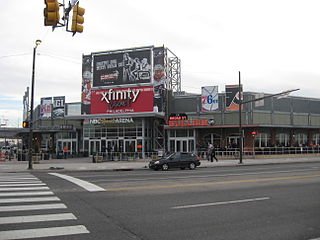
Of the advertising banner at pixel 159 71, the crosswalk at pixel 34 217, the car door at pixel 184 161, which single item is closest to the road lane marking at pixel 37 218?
the crosswalk at pixel 34 217

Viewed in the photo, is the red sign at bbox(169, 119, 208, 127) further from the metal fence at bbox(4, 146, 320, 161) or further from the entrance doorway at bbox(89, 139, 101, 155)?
the entrance doorway at bbox(89, 139, 101, 155)

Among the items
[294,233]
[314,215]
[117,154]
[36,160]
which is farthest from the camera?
[117,154]

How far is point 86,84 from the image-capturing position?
1746 inches

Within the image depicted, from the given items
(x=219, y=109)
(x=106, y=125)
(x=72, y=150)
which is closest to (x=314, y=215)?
(x=219, y=109)

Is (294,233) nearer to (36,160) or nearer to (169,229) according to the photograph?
(169,229)

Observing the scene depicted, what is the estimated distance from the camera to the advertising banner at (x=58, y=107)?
51.2m

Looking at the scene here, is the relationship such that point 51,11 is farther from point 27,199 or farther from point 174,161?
point 174,161

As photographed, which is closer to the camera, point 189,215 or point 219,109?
point 189,215

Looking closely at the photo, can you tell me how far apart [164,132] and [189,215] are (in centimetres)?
3279

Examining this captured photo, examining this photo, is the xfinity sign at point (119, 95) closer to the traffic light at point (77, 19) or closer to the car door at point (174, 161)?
the car door at point (174, 161)

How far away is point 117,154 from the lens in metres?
35.2

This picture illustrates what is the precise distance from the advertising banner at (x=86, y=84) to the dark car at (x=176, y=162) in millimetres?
22508

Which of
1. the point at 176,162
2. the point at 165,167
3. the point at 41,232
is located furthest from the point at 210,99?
the point at 41,232

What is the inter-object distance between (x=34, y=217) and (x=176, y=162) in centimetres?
1703
